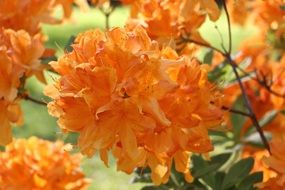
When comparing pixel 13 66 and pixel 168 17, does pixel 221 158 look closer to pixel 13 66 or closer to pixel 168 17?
pixel 168 17

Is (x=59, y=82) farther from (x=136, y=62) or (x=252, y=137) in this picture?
(x=252, y=137)

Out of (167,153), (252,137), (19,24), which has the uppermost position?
→ (19,24)

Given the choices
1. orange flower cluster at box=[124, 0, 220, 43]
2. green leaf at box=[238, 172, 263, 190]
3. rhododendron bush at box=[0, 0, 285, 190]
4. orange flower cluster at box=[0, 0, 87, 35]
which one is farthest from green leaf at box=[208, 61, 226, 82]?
orange flower cluster at box=[0, 0, 87, 35]

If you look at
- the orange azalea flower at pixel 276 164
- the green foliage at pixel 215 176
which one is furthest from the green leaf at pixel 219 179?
the orange azalea flower at pixel 276 164

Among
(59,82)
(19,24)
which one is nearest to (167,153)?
(59,82)

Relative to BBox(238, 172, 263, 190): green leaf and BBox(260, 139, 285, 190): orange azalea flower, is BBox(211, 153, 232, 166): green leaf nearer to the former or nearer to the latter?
BBox(238, 172, 263, 190): green leaf

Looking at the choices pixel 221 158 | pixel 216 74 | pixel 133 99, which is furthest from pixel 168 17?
pixel 133 99
